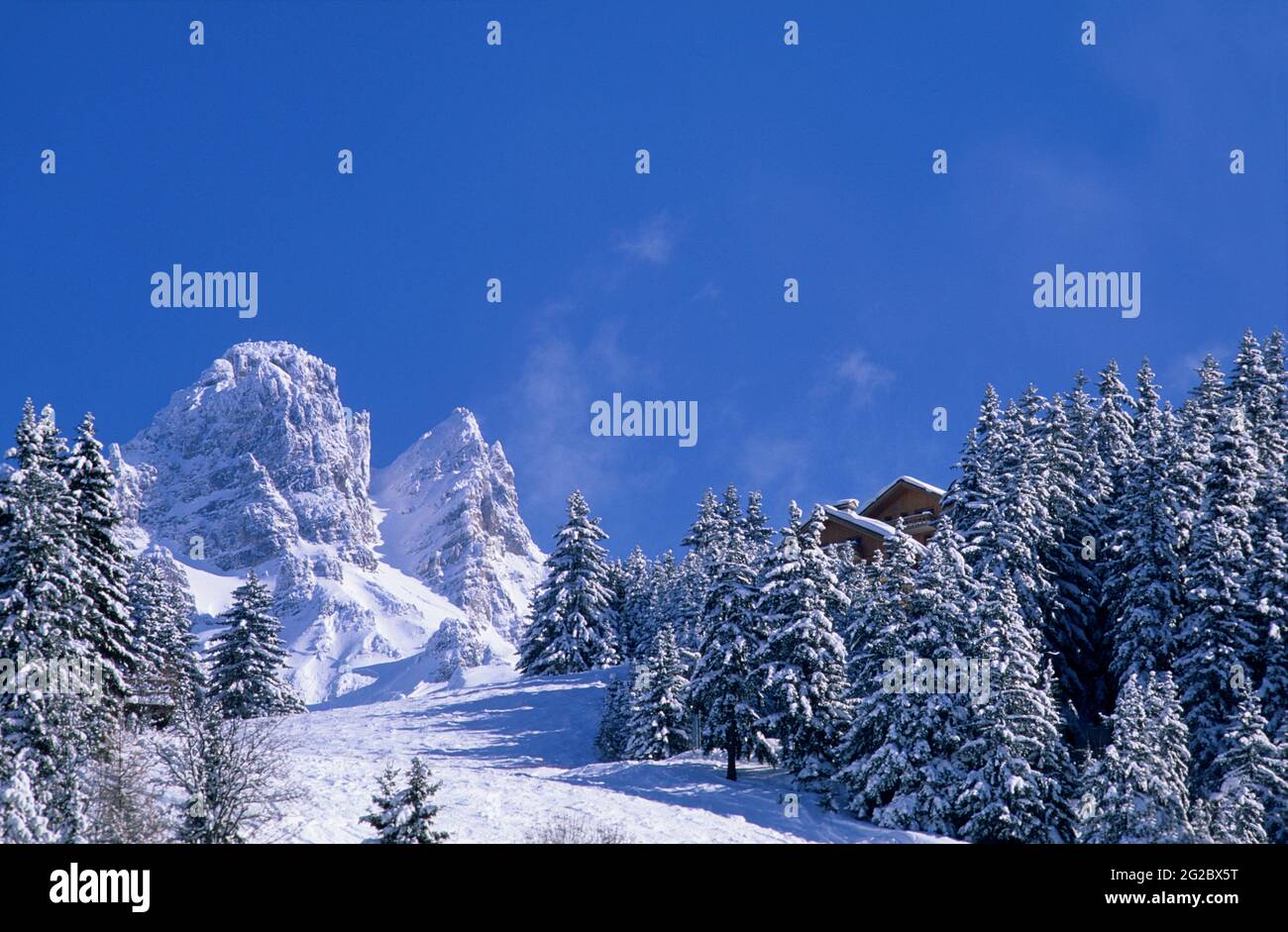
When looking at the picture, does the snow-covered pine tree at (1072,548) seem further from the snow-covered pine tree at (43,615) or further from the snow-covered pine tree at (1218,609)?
the snow-covered pine tree at (43,615)

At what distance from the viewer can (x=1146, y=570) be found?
1704 inches

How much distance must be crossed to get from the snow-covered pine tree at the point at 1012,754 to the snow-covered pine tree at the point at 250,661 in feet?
125

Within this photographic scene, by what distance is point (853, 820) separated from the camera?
38188 millimetres

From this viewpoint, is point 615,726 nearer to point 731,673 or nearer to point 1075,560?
Result: point 731,673

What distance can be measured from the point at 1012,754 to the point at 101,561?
104 feet

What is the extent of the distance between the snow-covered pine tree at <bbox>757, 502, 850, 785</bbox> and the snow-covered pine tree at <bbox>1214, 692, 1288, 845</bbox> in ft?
42.4

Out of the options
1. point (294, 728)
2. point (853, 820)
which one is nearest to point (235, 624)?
point (294, 728)

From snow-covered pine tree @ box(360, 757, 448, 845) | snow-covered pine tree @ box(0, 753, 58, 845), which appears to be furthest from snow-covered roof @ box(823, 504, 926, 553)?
snow-covered pine tree @ box(0, 753, 58, 845)

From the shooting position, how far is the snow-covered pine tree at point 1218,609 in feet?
123

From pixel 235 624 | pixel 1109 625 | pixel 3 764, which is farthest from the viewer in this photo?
pixel 235 624
